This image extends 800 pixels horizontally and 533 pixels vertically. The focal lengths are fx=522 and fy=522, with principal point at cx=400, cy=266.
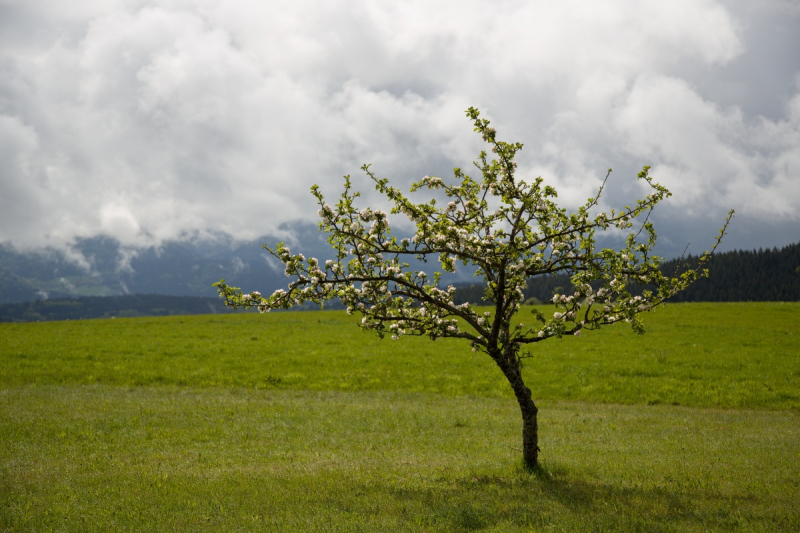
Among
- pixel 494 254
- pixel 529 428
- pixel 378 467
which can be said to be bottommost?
pixel 378 467

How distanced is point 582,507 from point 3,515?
1392cm

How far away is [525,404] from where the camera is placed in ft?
52.2

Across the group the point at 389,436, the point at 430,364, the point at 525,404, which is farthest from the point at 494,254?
the point at 430,364

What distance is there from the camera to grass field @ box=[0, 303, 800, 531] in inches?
501

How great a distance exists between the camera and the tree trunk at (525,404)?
15.7 metres

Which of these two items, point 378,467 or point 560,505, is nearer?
point 560,505

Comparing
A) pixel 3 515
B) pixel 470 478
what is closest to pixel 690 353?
pixel 470 478

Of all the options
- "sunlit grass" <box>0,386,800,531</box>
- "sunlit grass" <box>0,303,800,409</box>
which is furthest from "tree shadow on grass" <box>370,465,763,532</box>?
"sunlit grass" <box>0,303,800,409</box>

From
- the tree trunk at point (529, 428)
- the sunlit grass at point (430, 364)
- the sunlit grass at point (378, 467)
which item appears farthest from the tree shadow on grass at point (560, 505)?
the sunlit grass at point (430, 364)

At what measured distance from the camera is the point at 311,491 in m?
14.4

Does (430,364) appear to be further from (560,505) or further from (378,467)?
(560,505)

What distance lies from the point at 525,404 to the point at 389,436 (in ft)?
28.2

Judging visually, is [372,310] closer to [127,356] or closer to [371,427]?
[371,427]

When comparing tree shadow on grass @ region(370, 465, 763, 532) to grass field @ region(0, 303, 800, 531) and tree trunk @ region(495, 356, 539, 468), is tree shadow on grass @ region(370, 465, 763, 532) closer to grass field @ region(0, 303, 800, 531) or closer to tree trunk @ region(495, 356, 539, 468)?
grass field @ region(0, 303, 800, 531)
